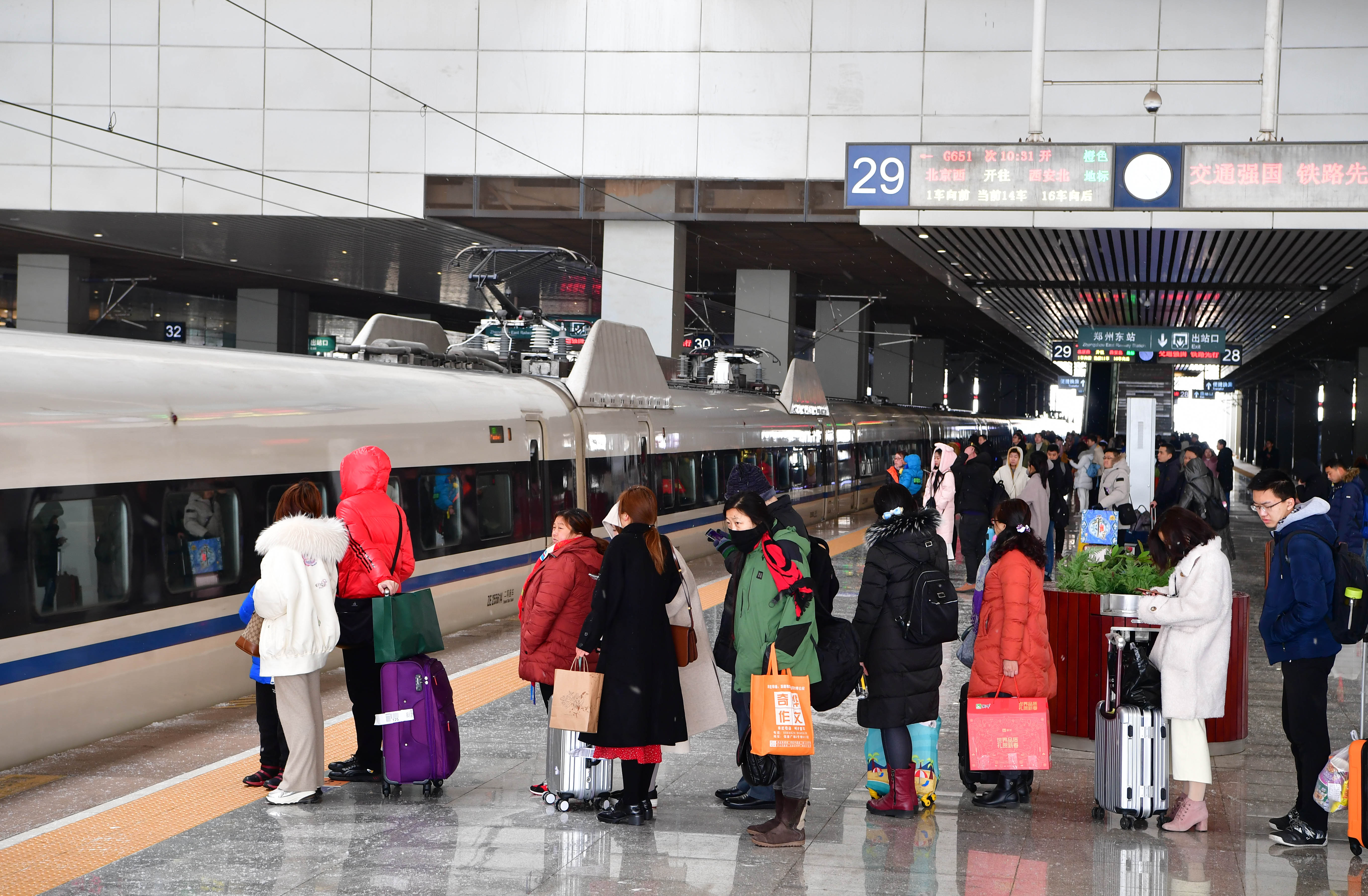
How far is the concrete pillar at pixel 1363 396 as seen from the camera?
39.4 metres

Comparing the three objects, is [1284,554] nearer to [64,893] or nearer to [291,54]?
[64,893]

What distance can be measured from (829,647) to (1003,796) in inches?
48.5

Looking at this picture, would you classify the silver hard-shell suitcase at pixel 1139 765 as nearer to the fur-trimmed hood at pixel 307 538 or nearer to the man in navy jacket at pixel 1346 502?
the fur-trimmed hood at pixel 307 538

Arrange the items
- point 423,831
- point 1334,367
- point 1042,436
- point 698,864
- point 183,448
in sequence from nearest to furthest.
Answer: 1. point 698,864
2. point 423,831
3. point 183,448
4. point 1042,436
5. point 1334,367

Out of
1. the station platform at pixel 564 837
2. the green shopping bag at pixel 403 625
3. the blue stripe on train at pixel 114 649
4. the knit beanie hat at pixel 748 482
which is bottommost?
the station platform at pixel 564 837

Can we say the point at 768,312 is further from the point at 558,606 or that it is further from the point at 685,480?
the point at 558,606

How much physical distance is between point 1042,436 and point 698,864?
2558 centimetres

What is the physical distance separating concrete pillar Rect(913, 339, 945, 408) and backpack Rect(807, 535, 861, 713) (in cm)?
4332

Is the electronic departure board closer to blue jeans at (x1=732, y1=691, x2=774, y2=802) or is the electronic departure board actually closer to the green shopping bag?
blue jeans at (x1=732, y1=691, x2=774, y2=802)

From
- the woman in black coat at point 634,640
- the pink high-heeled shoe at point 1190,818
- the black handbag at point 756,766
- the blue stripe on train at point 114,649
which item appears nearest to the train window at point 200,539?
the blue stripe on train at point 114,649

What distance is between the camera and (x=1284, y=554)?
536cm

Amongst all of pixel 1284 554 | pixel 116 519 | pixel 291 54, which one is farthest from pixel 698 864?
pixel 291 54

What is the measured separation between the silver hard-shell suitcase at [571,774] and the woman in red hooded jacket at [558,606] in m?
0.17

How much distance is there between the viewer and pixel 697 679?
5555 millimetres
